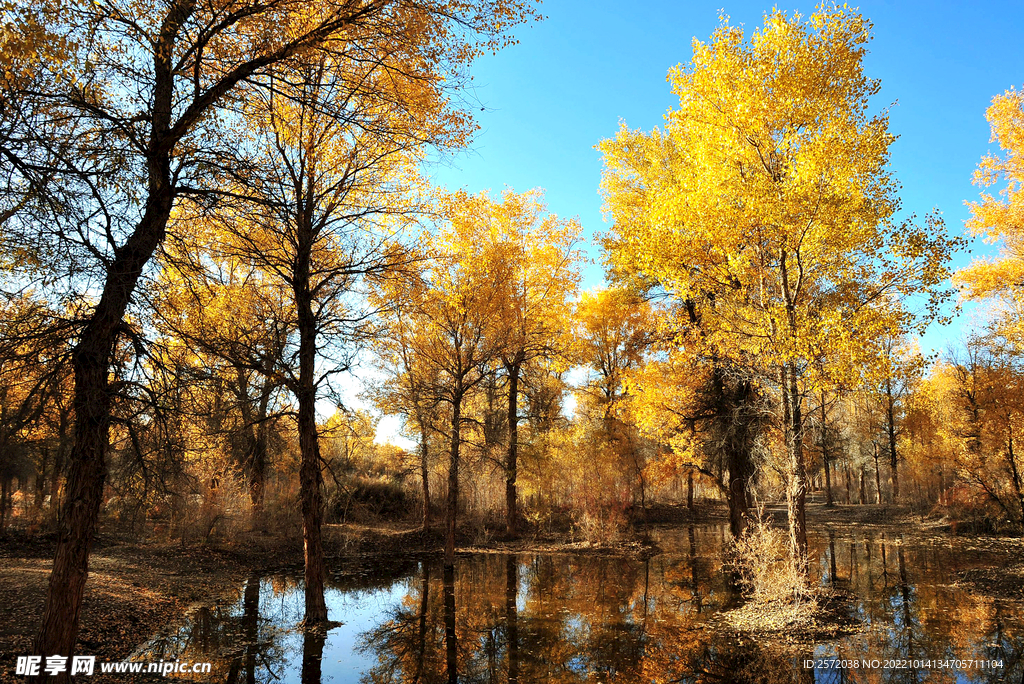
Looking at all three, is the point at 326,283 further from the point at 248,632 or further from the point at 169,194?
the point at 248,632

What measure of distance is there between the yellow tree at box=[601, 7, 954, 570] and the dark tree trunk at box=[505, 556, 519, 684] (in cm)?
458

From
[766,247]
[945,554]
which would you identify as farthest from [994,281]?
[945,554]

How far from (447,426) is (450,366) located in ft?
9.04

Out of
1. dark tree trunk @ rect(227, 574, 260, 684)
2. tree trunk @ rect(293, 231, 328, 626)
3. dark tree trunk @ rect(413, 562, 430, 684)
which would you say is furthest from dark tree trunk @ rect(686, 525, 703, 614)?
dark tree trunk @ rect(227, 574, 260, 684)

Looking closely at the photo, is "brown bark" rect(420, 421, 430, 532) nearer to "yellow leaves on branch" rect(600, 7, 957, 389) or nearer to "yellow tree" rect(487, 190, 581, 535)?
"yellow tree" rect(487, 190, 581, 535)

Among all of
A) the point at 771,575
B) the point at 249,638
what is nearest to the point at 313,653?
the point at 249,638

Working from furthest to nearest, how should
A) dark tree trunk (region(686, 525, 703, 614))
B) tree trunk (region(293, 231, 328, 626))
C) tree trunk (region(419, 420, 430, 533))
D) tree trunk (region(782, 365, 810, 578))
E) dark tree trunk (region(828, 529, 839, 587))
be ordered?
tree trunk (region(419, 420, 430, 533)) → dark tree trunk (region(828, 529, 839, 587)) → dark tree trunk (region(686, 525, 703, 614)) → tree trunk (region(782, 365, 810, 578)) → tree trunk (region(293, 231, 328, 626))

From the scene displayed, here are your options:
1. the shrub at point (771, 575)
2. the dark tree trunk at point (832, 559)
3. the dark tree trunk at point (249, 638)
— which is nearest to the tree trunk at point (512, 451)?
the dark tree trunk at point (249, 638)

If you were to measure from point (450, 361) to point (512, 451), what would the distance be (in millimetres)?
5119

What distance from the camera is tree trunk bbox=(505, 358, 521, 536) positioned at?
58.3ft

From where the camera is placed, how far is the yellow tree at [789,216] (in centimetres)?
827

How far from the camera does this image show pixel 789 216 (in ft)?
28.6

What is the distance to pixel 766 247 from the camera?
9656 mm

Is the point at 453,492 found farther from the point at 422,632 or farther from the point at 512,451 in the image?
the point at 422,632
